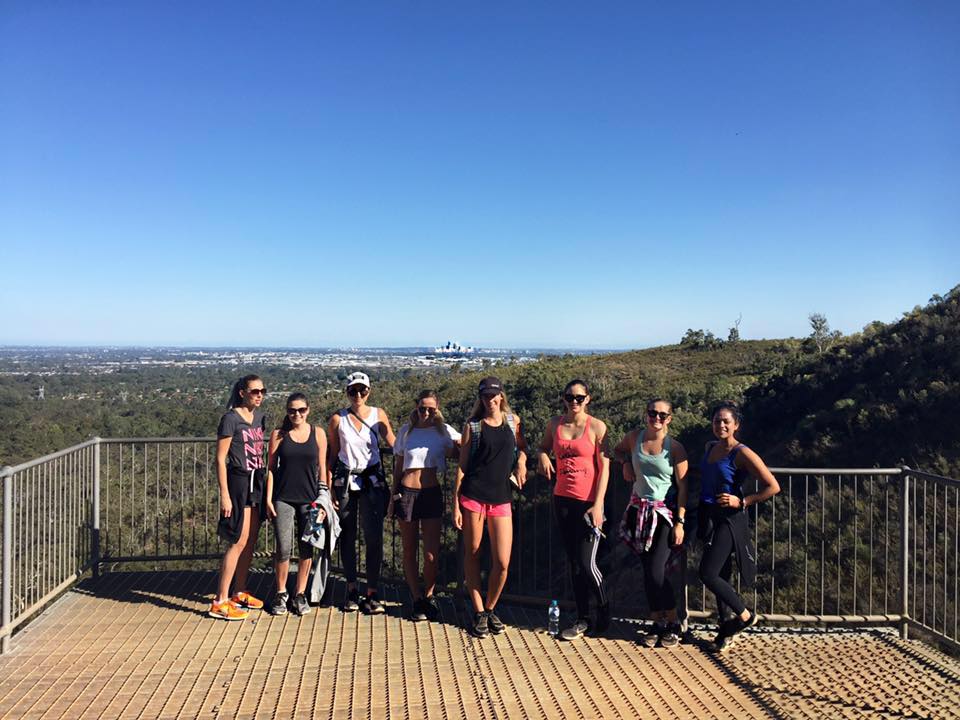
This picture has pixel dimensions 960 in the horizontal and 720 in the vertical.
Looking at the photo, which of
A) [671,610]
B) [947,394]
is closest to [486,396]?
[671,610]

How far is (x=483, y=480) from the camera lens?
4.73 m

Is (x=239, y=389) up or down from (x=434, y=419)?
up

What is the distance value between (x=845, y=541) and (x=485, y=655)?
6425 millimetres

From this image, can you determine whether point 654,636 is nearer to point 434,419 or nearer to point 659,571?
point 659,571

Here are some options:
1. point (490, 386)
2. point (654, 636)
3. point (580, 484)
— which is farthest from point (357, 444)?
point (654, 636)

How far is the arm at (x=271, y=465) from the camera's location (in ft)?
16.5

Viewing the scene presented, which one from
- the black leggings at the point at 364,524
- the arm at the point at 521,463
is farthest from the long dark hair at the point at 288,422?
the arm at the point at 521,463

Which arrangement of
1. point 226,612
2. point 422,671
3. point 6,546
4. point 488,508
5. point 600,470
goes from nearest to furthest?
point 422,671 < point 6,546 < point 600,470 < point 488,508 < point 226,612

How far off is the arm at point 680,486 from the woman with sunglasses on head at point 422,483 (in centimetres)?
159

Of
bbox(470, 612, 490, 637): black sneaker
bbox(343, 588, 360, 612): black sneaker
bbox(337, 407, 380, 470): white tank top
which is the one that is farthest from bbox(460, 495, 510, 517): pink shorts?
bbox(343, 588, 360, 612): black sneaker

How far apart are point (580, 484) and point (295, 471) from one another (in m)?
2.11

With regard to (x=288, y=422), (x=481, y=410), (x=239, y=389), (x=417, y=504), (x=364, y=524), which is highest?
(x=239, y=389)

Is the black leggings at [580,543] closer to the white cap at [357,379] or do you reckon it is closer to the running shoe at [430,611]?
the running shoe at [430,611]

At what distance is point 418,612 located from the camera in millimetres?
5070
